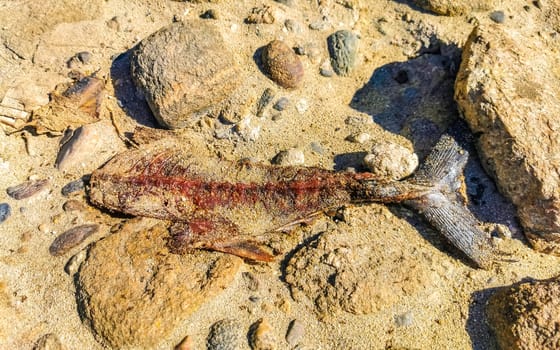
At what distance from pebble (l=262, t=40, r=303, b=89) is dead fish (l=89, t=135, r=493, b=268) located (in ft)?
3.93

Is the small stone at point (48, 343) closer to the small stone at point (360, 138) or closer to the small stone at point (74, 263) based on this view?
the small stone at point (74, 263)

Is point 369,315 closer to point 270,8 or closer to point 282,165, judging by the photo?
point 282,165

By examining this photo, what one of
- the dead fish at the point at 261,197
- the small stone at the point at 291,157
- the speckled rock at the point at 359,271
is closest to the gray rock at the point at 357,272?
the speckled rock at the point at 359,271

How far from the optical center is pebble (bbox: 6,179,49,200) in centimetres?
503

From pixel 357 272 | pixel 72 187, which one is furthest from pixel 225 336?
pixel 72 187

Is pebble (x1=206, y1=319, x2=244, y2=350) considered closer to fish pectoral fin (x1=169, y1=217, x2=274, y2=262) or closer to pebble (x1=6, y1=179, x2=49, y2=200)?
fish pectoral fin (x1=169, y1=217, x2=274, y2=262)

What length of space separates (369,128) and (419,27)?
157cm

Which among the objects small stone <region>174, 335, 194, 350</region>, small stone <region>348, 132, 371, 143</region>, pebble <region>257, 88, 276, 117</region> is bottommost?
small stone <region>174, 335, 194, 350</region>

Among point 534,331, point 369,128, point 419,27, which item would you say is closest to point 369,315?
point 534,331

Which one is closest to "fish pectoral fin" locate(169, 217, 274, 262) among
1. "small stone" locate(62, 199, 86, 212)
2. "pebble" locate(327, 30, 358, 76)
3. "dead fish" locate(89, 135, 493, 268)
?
"dead fish" locate(89, 135, 493, 268)

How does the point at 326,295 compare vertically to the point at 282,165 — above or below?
below

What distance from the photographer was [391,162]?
15.9 ft

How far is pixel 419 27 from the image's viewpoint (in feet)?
18.9

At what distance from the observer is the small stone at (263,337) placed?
4.18 meters
